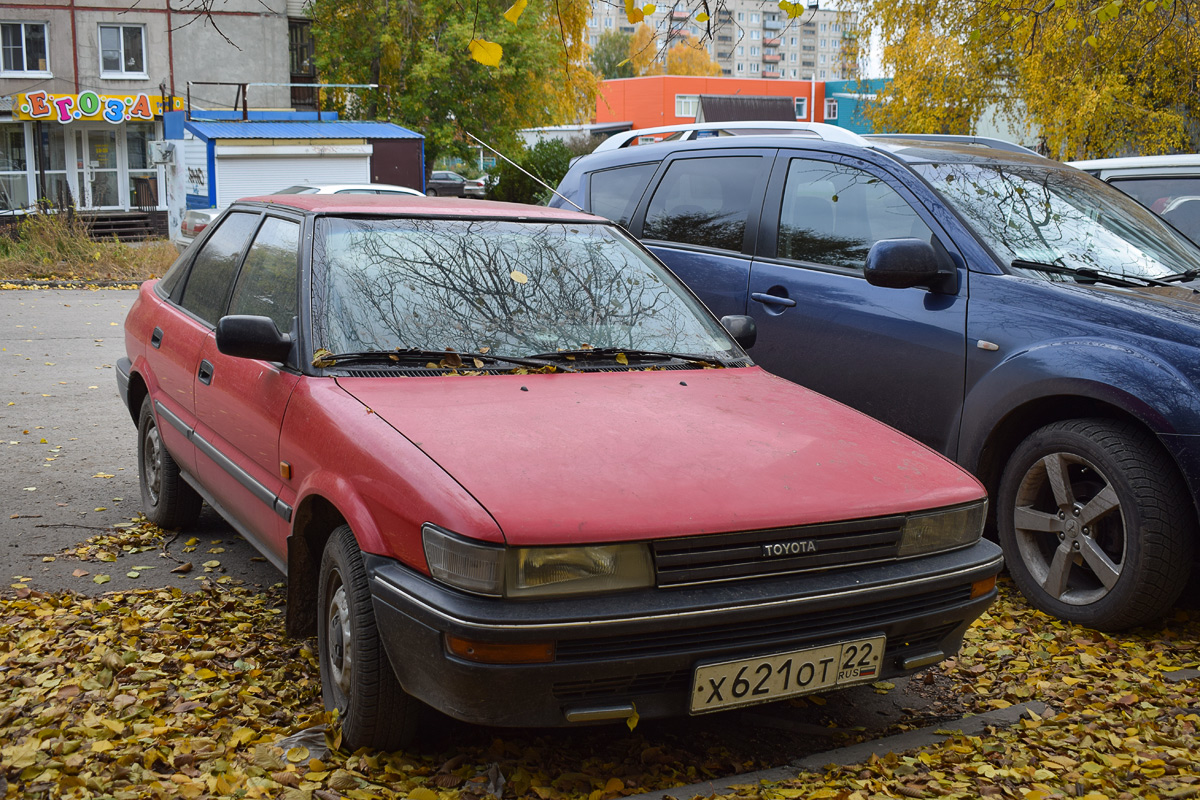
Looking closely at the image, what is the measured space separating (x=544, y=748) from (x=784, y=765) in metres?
0.72

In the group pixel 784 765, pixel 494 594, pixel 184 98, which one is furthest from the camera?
pixel 184 98

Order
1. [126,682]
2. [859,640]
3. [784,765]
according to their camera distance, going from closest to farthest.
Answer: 1. [859,640]
2. [784,765]
3. [126,682]

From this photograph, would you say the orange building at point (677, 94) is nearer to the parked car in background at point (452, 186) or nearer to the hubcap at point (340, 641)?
the parked car in background at point (452, 186)

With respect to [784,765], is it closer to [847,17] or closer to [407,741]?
[407,741]

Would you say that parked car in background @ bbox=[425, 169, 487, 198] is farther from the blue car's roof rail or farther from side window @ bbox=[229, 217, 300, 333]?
side window @ bbox=[229, 217, 300, 333]

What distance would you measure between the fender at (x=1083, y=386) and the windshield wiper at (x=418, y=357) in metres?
1.84

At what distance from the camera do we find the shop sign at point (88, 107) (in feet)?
104

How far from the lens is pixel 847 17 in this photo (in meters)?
22.0

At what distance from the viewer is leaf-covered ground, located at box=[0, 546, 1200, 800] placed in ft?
10.2

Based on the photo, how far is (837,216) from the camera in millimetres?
5609

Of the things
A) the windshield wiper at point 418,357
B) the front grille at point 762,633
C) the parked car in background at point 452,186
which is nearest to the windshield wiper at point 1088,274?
the front grille at point 762,633

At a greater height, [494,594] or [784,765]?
[494,594]

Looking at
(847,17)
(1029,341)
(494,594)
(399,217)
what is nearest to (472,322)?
(399,217)

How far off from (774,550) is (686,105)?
59964mm
